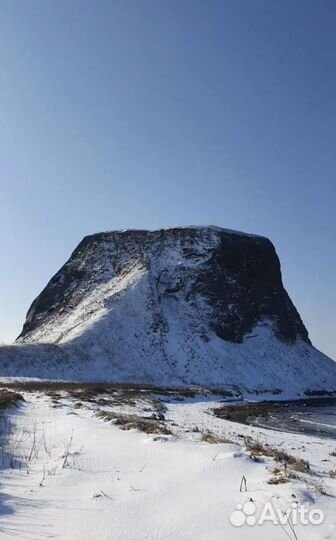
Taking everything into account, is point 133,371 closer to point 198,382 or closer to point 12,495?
point 198,382

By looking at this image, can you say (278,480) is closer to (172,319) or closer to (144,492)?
(144,492)

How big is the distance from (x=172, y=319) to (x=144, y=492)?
207 ft

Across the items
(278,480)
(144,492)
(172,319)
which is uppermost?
(172,319)

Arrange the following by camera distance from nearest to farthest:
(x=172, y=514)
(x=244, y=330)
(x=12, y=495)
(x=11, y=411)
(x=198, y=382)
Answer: (x=172, y=514), (x=12, y=495), (x=11, y=411), (x=198, y=382), (x=244, y=330)

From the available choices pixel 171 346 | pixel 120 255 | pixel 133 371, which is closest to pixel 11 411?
pixel 133 371

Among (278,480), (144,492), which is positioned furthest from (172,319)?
(278,480)

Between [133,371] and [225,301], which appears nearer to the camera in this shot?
[133,371]

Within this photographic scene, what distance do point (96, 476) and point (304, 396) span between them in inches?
2153

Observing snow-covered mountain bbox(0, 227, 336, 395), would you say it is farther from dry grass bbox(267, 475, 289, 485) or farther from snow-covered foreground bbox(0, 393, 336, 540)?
dry grass bbox(267, 475, 289, 485)

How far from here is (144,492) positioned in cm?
644

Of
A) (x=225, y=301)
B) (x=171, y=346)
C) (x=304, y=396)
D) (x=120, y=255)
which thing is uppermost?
(x=120, y=255)

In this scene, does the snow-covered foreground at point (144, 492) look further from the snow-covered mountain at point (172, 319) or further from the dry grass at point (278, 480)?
the snow-covered mountain at point (172, 319)

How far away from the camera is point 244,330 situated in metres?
71.4

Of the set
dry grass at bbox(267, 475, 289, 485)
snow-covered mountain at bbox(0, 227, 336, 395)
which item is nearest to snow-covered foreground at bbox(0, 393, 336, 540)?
dry grass at bbox(267, 475, 289, 485)
